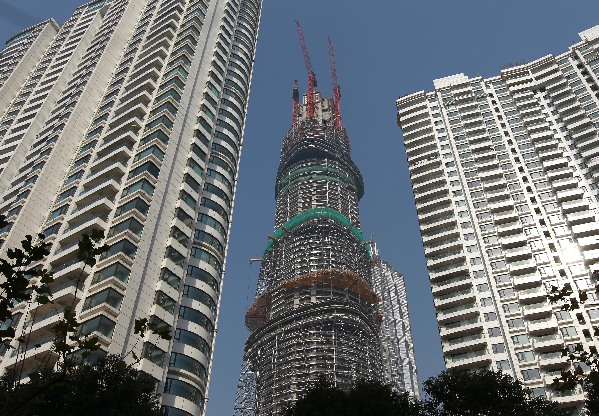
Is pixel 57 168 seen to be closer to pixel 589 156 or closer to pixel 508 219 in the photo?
pixel 508 219

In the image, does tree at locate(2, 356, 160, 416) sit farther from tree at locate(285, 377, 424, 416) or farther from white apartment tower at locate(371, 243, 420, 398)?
white apartment tower at locate(371, 243, 420, 398)

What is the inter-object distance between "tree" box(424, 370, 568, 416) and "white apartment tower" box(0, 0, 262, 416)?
58.4ft

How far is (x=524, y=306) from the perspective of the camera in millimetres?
64375

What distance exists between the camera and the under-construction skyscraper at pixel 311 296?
87.6 meters

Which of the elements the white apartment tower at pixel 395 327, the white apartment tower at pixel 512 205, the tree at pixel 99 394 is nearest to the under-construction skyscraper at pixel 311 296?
the white apartment tower at pixel 395 327

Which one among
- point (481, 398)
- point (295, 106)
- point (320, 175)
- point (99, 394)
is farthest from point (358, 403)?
point (295, 106)

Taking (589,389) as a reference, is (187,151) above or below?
above

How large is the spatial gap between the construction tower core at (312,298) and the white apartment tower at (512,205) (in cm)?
2466

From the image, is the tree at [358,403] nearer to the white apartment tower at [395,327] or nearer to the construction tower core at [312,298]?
the construction tower core at [312,298]

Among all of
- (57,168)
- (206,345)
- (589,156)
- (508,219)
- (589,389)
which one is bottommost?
(589,389)

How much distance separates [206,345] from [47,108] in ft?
150

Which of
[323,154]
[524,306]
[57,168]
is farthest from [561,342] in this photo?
[323,154]

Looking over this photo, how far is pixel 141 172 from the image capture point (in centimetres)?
5194

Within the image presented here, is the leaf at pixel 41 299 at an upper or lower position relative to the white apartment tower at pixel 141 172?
lower
